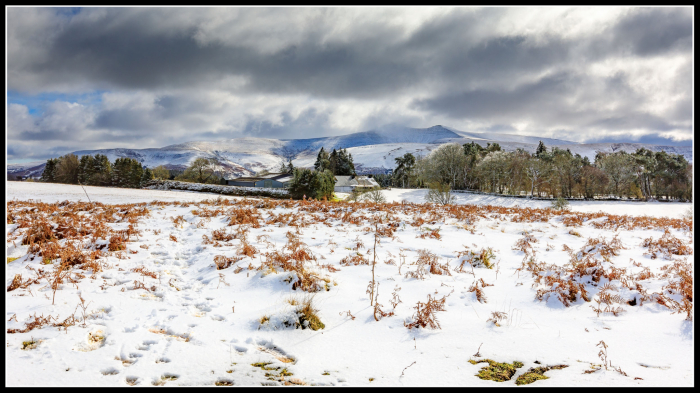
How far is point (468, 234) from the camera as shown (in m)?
11.5

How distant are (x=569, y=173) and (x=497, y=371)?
73360mm

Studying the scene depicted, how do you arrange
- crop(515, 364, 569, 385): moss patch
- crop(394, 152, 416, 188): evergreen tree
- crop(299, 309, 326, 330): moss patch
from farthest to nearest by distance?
1. crop(394, 152, 416, 188): evergreen tree
2. crop(299, 309, 326, 330): moss patch
3. crop(515, 364, 569, 385): moss patch

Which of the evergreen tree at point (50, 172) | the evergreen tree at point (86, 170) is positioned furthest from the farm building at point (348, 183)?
the evergreen tree at point (50, 172)

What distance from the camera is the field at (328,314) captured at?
10.6ft

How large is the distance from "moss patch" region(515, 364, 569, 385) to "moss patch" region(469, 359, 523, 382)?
0.33 ft

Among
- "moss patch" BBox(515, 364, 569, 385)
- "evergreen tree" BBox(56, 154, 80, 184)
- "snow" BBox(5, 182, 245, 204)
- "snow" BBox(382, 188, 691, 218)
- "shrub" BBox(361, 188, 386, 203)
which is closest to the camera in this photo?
"moss patch" BBox(515, 364, 569, 385)

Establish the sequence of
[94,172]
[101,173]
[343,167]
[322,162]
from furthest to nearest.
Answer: [343,167], [322,162], [94,172], [101,173]

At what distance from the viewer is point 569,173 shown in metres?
61.8

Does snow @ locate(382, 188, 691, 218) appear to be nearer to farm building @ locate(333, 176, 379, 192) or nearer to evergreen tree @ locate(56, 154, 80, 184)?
farm building @ locate(333, 176, 379, 192)

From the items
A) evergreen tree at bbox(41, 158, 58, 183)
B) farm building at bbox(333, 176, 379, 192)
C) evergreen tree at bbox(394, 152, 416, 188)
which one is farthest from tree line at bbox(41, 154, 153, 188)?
evergreen tree at bbox(394, 152, 416, 188)

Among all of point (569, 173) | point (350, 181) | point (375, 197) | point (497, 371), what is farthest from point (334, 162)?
point (497, 371)

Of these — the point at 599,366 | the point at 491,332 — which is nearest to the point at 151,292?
the point at 491,332

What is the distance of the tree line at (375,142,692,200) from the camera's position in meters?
58.2

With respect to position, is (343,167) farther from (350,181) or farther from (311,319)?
(311,319)
